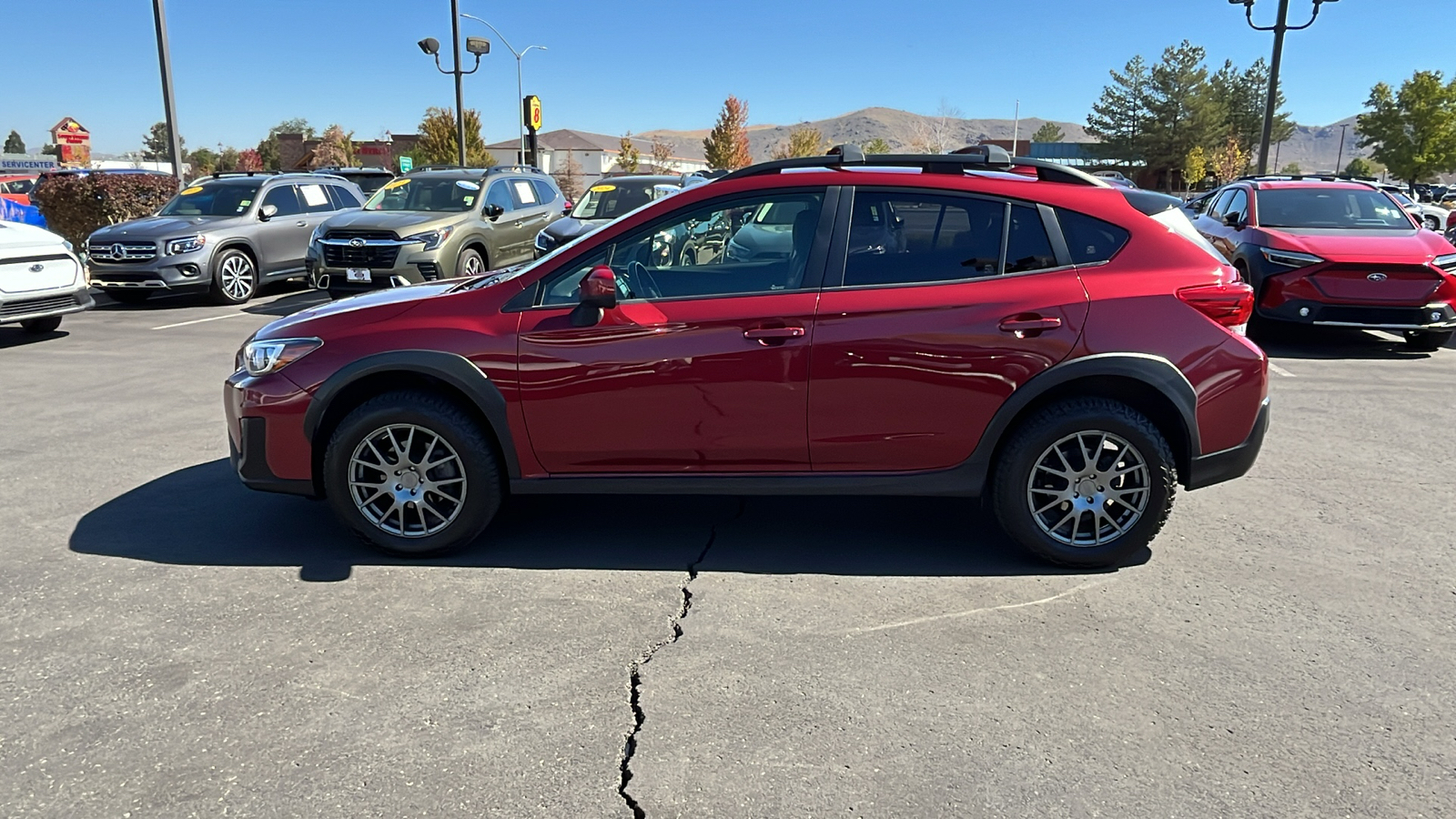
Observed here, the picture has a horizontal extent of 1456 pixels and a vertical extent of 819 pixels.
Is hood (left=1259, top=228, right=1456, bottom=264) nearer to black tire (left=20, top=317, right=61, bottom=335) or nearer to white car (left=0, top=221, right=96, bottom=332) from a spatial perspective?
white car (left=0, top=221, right=96, bottom=332)

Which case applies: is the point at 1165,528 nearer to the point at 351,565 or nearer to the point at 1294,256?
the point at 351,565

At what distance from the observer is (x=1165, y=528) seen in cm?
480

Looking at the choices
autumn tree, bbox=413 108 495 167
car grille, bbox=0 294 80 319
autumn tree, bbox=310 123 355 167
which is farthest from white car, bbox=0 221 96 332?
autumn tree, bbox=310 123 355 167

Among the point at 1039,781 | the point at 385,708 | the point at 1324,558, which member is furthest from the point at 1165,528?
the point at 385,708

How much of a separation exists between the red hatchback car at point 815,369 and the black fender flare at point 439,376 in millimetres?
11

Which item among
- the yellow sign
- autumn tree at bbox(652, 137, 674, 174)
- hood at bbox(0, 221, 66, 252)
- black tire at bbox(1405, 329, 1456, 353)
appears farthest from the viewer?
autumn tree at bbox(652, 137, 674, 174)

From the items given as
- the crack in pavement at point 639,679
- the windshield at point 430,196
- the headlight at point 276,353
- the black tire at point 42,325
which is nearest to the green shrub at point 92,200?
the windshield at point 430,196

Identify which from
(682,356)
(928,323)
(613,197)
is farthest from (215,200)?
(928,323)

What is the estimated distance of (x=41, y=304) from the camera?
9727 mm

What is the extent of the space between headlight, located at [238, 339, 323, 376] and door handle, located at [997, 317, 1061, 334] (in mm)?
2909

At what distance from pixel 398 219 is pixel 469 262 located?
974 mm

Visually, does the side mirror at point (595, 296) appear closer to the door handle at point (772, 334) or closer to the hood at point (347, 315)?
the door handle at point (772, 334)

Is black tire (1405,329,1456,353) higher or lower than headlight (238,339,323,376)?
lower

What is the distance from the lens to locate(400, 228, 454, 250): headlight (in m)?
11.7
